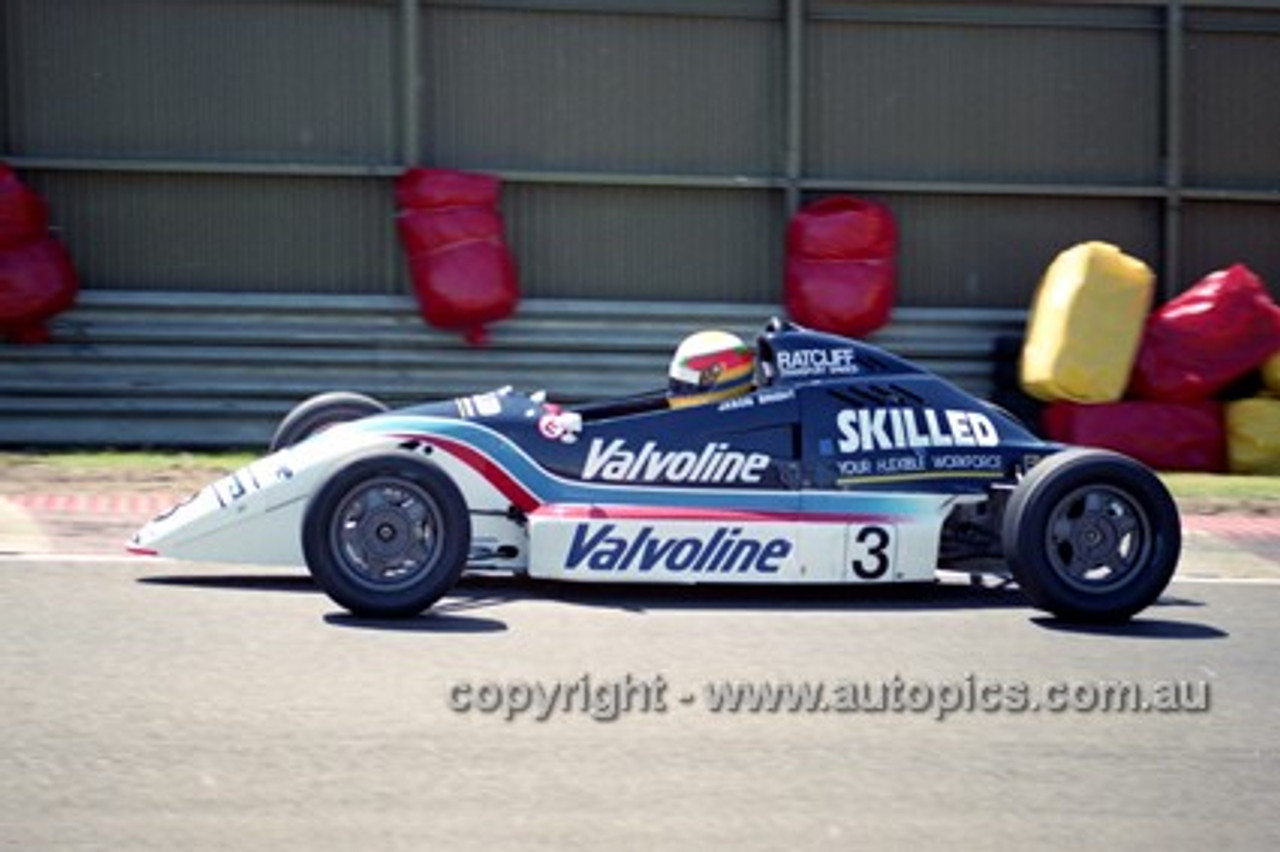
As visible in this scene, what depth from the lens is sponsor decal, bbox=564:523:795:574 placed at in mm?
9227

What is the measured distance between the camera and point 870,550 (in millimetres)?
9477

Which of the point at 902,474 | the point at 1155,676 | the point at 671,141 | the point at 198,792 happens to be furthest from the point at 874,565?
the point at 671,141

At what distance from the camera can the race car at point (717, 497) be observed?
8.92m

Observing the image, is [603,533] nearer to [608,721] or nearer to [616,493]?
[616,493]

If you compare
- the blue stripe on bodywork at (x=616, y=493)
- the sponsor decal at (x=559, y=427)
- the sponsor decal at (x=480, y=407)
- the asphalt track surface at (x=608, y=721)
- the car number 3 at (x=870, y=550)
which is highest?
the sponsor decal at (x=480, y=407)

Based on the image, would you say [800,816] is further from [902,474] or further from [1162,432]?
[1162,432]

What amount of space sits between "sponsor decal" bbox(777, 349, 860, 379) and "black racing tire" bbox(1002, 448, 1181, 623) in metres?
1.05

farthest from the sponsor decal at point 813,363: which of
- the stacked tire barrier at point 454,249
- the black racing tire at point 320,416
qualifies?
the stacked tire barrier at point 454,249

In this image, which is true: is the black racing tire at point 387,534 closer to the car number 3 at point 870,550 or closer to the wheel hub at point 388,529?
the wheel hub at point 388,529

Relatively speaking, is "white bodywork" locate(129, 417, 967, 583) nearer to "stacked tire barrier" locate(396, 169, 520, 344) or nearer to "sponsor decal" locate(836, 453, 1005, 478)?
"sponsor decal" locate(836, 453, 1005, 478)

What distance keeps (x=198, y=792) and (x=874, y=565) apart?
4.13m

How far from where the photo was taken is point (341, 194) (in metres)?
17.0

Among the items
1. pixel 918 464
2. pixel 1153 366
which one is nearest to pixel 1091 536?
pixel 918 464

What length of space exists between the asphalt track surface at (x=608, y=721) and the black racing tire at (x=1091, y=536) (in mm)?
169
